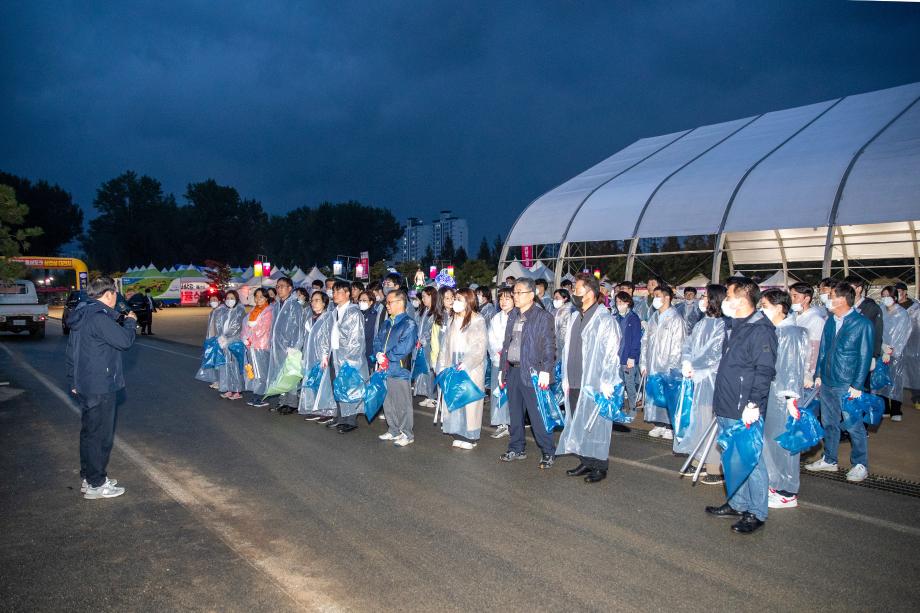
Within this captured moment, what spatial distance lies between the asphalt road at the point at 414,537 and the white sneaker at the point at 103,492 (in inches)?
3.2

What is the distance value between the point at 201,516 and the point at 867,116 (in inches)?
967

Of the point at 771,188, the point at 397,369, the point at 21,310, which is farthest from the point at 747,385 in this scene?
the point at 21,310

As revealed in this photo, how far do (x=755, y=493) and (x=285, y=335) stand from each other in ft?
22.4

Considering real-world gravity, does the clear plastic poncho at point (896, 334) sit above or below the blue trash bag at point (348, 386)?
above

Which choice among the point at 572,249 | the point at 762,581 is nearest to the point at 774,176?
the point at 572,249

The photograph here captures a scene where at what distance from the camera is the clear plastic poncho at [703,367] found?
19.4ft

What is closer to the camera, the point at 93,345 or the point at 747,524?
the point at 747,524

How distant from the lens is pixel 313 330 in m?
8.29

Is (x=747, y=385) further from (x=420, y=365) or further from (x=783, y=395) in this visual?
(x=420, y=365)

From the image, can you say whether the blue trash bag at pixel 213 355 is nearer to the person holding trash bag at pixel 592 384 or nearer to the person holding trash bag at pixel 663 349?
the person holding trash bag at pixel 592 384

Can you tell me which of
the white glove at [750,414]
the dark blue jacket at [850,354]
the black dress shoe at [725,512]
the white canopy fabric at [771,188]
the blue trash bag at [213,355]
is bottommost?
the black dress shoe at [725,512]

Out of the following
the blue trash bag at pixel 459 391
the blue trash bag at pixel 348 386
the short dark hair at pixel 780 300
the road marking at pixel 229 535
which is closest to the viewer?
the road marking at pixel 229 535

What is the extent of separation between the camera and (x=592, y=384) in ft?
19.4

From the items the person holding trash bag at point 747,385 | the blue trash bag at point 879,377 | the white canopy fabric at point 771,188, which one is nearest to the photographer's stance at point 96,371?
the person holding trash bag at point 747,385
